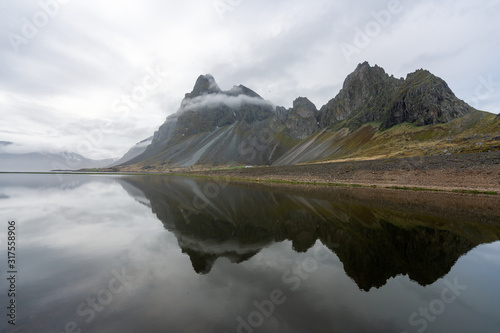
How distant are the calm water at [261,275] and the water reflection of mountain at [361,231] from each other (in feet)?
0.39

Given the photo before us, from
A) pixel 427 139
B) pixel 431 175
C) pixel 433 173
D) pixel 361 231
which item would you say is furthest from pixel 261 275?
pixel 427 139

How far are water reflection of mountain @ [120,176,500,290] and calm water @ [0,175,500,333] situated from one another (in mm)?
120

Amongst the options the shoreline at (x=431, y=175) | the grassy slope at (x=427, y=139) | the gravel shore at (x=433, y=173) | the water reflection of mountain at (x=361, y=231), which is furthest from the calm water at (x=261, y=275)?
the grassy slope at (x=427, y=139)

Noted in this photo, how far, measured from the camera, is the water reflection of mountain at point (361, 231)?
12.4m

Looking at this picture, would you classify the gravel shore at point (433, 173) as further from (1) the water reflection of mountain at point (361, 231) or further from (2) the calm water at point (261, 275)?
(2) the calm water at point (261, 275)

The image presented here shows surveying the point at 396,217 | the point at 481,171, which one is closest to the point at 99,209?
the point at 396,217

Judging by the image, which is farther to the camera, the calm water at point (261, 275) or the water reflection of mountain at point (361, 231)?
the water reflection of mountain at point (361, 231)

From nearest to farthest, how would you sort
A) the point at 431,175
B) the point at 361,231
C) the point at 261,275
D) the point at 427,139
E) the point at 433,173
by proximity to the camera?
the point at 261,275, the point at 361,231, the point at 431,175, the point at 433,173, the point at 427,139

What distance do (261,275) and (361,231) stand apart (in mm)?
10759

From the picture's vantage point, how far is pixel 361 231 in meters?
18.0

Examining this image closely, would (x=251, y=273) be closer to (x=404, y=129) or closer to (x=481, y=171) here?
(x=481, y=171)

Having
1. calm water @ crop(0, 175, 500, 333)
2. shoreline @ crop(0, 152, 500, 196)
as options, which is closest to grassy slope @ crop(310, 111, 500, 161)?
shoreline @ crop(0, 152, 500, 196)

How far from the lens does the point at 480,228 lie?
1847cm

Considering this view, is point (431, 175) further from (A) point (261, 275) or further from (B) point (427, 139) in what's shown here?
(B) point (427, 139)
